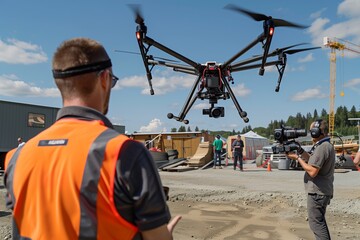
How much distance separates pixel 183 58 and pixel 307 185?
6.87 metres

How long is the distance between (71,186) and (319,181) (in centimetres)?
411

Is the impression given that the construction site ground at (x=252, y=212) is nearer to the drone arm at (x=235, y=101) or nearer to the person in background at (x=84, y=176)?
the drone arm at (x=235, y=101)

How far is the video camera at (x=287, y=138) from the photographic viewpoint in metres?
5.25

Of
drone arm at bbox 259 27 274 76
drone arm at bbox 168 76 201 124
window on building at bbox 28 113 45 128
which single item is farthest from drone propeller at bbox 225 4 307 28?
window on building at bbox 28 113 45 128

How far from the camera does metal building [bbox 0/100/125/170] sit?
755 inches

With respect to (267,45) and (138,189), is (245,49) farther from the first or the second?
(138,189)

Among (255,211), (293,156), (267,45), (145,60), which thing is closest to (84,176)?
(293,156)

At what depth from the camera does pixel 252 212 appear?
887 cm

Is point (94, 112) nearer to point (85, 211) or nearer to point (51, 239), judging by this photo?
point (85, 211)

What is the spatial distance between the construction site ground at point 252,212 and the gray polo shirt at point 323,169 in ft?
7.06

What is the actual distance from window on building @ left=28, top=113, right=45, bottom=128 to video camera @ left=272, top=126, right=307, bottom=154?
17957 mm

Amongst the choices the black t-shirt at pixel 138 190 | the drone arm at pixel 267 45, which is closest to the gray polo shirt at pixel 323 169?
the black t-shirt at pixel 138 190

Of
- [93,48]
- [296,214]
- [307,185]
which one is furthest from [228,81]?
[93,48]

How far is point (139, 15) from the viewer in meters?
9.98
